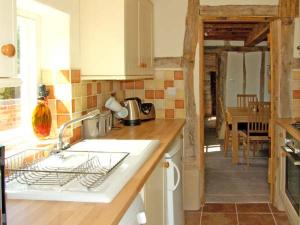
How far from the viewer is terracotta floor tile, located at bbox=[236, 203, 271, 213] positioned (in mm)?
3943

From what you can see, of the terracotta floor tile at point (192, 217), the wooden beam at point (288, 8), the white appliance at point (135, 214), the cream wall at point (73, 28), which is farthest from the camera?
the wooden beam at point (288, 8)

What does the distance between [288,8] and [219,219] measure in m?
2.07

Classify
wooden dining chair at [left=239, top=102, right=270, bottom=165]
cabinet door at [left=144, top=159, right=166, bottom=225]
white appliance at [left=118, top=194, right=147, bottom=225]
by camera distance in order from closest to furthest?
white appliance at [left=118, top=194, right=147, bottom=225] → cabinet door at [left=144, top=159, right=166, bottom=225] → wooden dining chair at [left=239, top=102, right=270, bottom=165]

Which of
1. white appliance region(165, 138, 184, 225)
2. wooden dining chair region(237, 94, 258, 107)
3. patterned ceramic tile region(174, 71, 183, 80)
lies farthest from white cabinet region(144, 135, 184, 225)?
wooden dining chair region(237, 94, 258, 107)

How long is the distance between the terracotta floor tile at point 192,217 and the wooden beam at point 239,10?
191cm

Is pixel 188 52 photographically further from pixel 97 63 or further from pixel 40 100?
pixel 40 100

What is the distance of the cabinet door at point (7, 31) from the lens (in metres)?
1.38

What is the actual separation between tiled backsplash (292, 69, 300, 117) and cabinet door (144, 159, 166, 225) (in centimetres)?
191

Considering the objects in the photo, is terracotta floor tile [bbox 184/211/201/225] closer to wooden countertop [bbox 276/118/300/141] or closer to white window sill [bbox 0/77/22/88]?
wooden countertop [bbox 276/118/300/141]

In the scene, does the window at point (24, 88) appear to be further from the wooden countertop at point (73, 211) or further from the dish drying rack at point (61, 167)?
the wooden countertop at point (73, 211)

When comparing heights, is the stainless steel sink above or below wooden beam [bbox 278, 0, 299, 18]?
below

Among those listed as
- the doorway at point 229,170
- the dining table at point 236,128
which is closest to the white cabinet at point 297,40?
the doorway at point 229,170

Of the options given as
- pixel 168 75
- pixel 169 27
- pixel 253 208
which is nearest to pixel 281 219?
pixel 253 208

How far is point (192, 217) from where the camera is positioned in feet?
12.6
